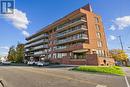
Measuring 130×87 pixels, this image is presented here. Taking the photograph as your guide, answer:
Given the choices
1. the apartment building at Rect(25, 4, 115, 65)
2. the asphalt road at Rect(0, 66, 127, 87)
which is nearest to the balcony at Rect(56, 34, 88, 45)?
the apartment building at Rect(25, 4, 115, 65)

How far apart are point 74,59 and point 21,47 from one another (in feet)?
162

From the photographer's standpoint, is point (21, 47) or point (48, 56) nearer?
point (48, 56)

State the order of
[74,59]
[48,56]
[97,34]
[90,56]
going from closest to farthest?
[90,56] < [74,59] < [97,34] < [48,56]

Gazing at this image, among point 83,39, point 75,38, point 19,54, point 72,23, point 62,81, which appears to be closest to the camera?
point 62,81

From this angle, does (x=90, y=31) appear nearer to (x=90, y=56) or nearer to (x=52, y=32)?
(x=90, y=56)

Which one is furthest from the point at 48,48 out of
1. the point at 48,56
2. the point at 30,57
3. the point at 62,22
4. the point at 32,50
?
the point at 30,57

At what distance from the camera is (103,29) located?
49.7 m

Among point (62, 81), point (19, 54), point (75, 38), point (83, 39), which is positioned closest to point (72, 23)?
point (75, 38)

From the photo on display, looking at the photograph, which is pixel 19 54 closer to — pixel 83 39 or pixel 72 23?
pixel 72 23

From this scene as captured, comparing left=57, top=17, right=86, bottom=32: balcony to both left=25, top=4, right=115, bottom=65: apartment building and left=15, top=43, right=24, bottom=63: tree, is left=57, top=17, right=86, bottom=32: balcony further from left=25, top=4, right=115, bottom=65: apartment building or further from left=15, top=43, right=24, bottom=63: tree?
left=15, top=43, right=24, bottom=63: tree

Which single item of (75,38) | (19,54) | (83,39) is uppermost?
(75,38)

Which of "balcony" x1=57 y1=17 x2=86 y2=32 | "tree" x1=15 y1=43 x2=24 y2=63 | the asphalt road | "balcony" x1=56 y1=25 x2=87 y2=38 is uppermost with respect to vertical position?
"balcony" x1=57 y1=17 x2=86 y2=32

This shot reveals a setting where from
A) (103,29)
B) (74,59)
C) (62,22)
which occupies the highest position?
(62,22)

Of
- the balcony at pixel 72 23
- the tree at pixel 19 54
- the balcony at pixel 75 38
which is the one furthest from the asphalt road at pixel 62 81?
the tree at pixel 19 54
